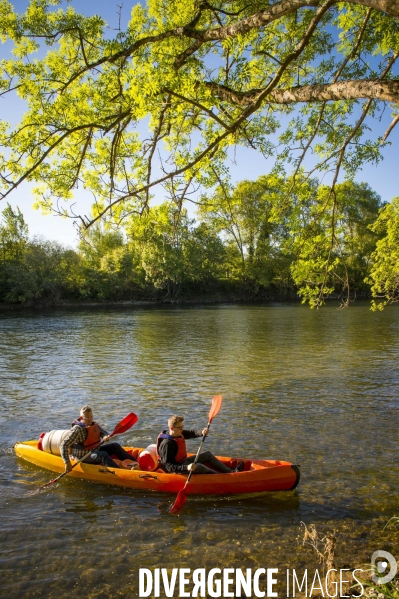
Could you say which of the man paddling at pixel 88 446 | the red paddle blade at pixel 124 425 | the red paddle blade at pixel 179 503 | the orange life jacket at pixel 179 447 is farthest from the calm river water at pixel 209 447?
the red paddle blade at pixel 124 425

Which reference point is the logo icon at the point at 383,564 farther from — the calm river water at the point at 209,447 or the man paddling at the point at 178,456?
the man paddling at the point at 178,456

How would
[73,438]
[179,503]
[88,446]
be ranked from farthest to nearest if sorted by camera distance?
[88,446] < [73,438] < [179,503]

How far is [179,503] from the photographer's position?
6.65m

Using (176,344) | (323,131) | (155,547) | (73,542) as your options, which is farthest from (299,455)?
(176,344)

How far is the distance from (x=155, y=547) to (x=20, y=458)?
4121mm

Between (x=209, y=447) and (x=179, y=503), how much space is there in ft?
8.19

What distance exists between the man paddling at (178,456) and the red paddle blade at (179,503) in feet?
1.81

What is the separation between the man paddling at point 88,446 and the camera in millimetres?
7887

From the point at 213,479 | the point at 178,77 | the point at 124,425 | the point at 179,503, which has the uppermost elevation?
the point at 178,77

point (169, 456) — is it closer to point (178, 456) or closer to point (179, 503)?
point (178, 456)

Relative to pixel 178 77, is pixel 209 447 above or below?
below

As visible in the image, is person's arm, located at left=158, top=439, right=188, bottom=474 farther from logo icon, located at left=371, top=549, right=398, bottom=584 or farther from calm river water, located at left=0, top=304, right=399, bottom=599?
logo icon, located at left=371, top=549, right=398, bottom=584

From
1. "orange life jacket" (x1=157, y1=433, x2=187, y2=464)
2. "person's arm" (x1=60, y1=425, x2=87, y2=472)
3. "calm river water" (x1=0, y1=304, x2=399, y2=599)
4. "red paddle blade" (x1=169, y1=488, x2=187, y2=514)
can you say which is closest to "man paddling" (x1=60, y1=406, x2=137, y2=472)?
"person's arm" (x1=60, y1=425, x2=87, y2=472)

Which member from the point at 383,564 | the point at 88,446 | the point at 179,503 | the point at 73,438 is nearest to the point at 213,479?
the point at 179,503
